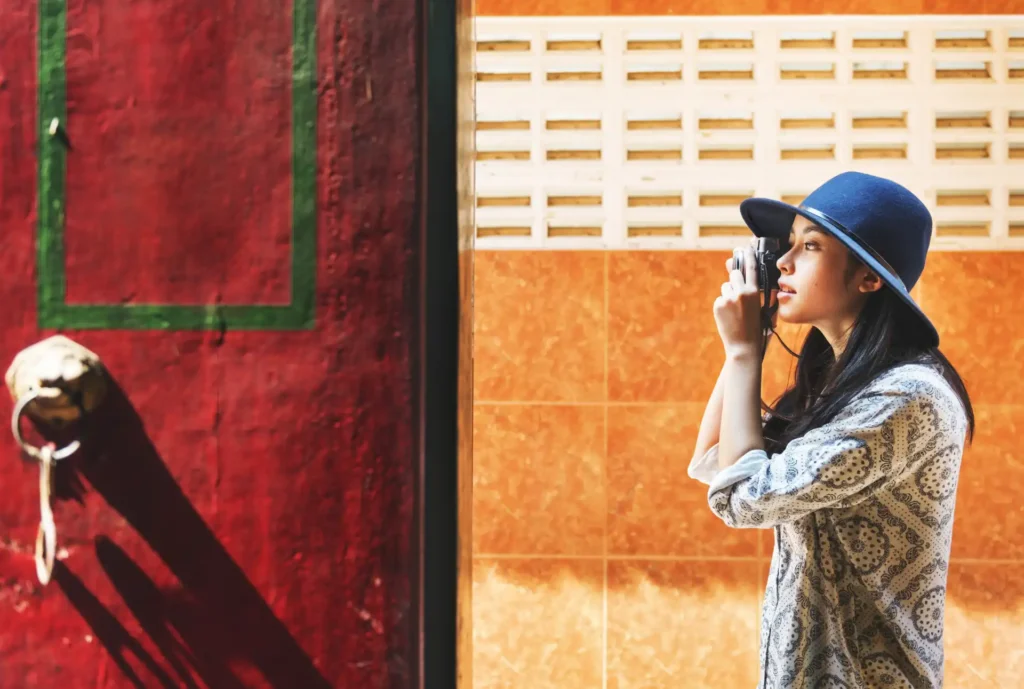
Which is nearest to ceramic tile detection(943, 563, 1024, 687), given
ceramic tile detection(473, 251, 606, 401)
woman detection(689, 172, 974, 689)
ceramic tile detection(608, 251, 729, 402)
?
ceramic tile detection(608, 251, 729, 402)

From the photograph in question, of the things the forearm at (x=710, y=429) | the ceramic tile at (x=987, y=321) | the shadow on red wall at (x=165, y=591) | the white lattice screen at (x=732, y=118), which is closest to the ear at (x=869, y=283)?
the forearm at (x=710, y=429)

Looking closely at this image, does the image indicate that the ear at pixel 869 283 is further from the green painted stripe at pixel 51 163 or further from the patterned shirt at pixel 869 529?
the green painted stripe at pixel 51 163

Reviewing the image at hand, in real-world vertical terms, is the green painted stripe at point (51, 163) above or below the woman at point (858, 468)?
above

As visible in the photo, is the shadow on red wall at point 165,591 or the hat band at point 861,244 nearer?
the shadow on red wall at point 165,591

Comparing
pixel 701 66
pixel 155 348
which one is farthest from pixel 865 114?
pixel 155 348

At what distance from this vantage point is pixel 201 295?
0.57 metres

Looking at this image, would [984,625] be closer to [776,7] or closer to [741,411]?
[741,411]

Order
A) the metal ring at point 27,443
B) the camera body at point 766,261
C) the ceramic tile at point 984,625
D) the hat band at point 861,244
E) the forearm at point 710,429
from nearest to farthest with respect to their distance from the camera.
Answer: the metal ring at point 27,443 < the hat band at point 861,244 < the camera body at point 766,261 < the forearm at point 710,429 < the ceramic tile at point 984,625

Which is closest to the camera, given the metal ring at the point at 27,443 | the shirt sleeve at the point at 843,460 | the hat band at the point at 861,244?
the metal ring at the point at 27,443

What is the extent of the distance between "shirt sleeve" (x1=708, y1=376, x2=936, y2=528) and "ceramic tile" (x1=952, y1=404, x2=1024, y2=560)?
131 centimetres

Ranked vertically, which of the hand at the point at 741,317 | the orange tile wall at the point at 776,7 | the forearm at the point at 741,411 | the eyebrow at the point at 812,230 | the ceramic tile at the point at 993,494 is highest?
the orange tile wall at the point at 776,7

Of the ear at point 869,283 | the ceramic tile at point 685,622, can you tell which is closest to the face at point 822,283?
the ear at point 869,283

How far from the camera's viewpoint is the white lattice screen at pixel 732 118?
2162 millimetres

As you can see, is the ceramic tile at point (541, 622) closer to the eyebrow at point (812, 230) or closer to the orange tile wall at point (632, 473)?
the orange tile wall at point (632, 473)
